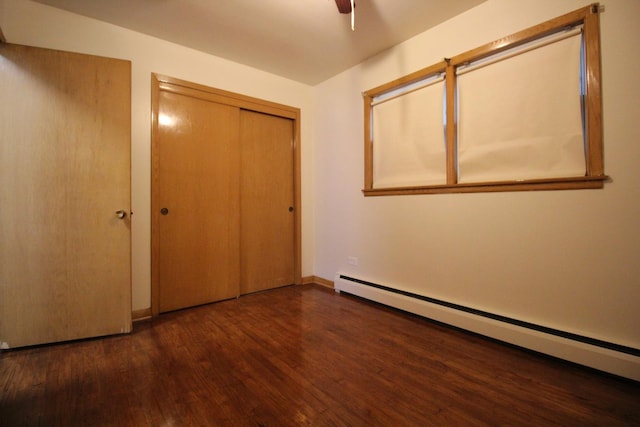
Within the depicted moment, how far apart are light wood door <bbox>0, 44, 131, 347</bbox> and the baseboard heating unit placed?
95.7 inches

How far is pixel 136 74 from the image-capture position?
2.39 m

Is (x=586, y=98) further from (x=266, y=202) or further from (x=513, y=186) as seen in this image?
(x=266, y=202)

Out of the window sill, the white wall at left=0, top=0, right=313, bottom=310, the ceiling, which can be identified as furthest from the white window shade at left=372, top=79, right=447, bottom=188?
the white wall at left=0, top=0, right=313, bottom=310

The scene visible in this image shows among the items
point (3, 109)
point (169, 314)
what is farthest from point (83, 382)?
point (3, 109)

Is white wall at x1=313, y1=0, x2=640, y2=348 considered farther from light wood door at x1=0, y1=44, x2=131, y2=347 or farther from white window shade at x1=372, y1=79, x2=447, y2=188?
light wood door at x1=0, y1=44, x2=131, y2=347

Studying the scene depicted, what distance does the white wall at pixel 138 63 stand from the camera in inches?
79.3

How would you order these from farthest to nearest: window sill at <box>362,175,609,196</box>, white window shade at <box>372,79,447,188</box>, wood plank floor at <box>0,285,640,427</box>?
white window shade at <box>372,79,447,188</box> < window sill at <box>362,175,609,196</box> < wood plank floor at <box>0,285,640,427</box>

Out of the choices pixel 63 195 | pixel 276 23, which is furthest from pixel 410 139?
pixel 63 195

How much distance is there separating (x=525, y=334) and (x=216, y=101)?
11.2 feet

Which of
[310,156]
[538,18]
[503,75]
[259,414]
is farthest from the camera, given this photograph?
[310,156]

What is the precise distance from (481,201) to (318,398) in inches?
71.8

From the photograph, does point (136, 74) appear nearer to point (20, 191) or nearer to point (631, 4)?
point (20, 191)

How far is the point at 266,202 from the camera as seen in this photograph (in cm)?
330

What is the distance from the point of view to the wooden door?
3.13m
